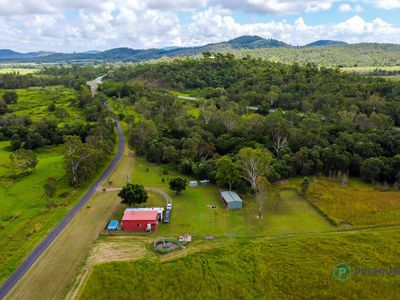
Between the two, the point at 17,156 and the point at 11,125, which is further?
the point at 11,125

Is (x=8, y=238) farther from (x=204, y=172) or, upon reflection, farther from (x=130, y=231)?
(x=204, y=172)

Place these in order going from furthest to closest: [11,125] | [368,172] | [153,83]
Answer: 1. [153,83]
2. [11,125]
3. [368,172]

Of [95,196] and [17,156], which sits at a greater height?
[17,156]

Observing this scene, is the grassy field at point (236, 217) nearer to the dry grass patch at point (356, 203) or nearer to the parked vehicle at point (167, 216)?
the parked vehicle at point (167, 216)

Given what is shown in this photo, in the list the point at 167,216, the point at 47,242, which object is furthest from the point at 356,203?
the point at 47,242

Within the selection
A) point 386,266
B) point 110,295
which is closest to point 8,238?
point 110,295

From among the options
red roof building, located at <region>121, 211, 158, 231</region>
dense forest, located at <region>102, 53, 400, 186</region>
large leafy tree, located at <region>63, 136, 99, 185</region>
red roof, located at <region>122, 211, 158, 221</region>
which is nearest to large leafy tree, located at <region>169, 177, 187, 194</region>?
dense forest, located at <region>102, 53, 400, 186</region>

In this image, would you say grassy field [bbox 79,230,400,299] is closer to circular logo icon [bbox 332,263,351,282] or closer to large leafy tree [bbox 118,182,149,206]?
circular logo icon [bbox 332,263,351,282]
